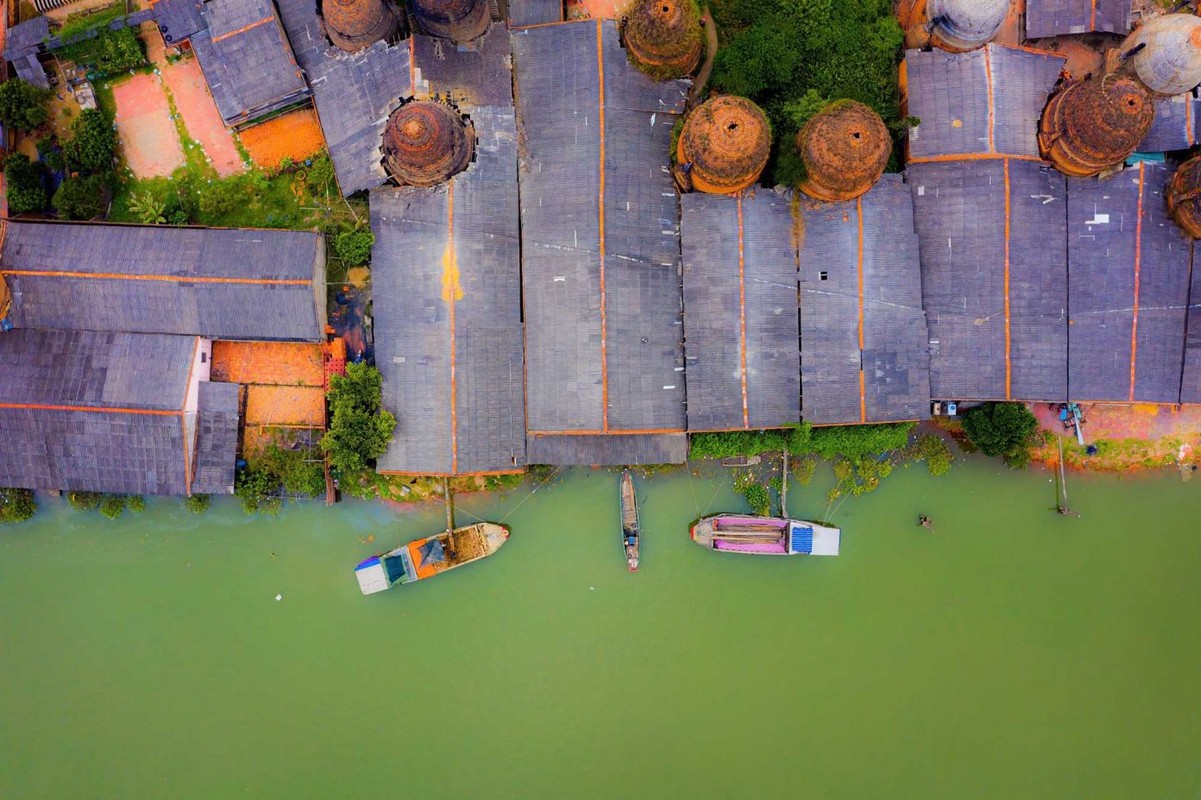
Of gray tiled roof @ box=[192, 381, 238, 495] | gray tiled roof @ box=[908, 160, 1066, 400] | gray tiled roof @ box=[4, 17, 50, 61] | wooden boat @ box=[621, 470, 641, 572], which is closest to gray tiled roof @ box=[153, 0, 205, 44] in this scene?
gray tiled roof @ box=[4, 17, 50, 61]

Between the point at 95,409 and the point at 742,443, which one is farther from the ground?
the point at 95,409

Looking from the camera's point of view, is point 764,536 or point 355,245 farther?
point 764,536

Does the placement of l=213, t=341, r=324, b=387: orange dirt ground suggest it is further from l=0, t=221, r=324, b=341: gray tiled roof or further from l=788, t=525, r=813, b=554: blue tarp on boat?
l=788, t=525, r=813, b=554: blue tarp on boat

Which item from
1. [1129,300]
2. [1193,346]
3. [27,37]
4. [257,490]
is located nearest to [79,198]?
[27,37]

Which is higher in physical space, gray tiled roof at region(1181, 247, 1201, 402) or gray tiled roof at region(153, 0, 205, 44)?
gray tiled roof at region(153, 0, 205, 44)

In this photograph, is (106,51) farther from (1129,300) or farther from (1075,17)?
(1129,300)

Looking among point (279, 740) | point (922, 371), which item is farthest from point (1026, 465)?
point (279, 740)

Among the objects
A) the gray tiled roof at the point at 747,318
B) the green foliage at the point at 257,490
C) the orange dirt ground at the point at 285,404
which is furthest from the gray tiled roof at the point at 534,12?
the green foliage at the point at 257,490
